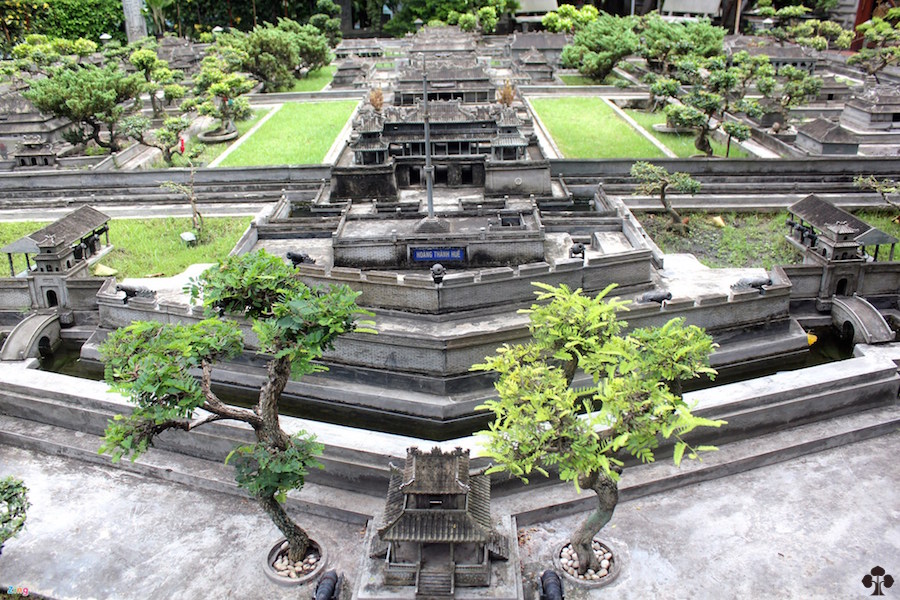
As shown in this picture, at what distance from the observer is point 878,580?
55.1 ft

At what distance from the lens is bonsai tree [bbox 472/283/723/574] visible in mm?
15227

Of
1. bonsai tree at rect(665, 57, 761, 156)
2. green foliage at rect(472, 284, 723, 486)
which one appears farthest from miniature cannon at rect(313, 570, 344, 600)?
bonsai tree at rect(665, 57, 761, 156)

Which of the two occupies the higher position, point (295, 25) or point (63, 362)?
point (295, 25)

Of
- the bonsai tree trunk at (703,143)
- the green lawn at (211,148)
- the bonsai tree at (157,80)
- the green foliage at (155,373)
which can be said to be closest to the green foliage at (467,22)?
the green lawn at (211,148)

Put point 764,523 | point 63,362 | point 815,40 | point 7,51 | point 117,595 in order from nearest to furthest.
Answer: point 117,595
point 764,523
point 63,362
point 815,40
point 7,51

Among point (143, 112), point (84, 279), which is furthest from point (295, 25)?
point (84, 279)

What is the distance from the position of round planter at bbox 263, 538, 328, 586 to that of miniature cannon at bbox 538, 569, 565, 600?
5253 millimetres

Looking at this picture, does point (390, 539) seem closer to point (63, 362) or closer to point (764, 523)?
point (764, 523)

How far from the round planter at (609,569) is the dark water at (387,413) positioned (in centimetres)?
740

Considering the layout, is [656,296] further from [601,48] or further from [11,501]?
[601,48]

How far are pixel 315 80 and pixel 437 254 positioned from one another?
54.5 meters

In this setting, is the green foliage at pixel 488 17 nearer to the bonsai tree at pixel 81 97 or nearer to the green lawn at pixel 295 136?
the green lawn at pixel 295 136

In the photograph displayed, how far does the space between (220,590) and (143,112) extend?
57323 millimetres

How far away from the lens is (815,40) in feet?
236
